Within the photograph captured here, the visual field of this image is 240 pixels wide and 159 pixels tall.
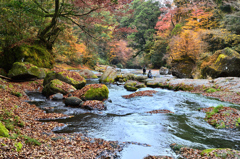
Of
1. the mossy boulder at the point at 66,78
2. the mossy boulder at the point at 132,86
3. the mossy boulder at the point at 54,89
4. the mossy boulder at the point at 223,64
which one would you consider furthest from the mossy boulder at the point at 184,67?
the mossy boulder at the point at 54,89

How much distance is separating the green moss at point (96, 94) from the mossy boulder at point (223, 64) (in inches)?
443

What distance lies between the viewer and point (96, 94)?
991 centimetres

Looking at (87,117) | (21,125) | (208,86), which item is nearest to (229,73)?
(208,86)

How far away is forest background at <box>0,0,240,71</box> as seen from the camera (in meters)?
10.2

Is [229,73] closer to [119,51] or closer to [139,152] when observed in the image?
[139,152]

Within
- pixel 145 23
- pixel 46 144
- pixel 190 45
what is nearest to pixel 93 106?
pixel 46 144

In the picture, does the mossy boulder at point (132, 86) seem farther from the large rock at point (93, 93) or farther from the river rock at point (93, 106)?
the river rock at point (93, 106)

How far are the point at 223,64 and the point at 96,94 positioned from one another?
39.6 feet

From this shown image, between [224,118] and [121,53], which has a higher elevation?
[121,53]

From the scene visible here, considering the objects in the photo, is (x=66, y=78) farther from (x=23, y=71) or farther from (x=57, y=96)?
(x=23, y=71)

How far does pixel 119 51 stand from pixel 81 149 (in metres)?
42.5

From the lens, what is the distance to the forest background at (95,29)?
33.5 feet

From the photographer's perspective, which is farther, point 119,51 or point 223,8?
point 119,51

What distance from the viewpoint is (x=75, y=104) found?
8.52 metres
